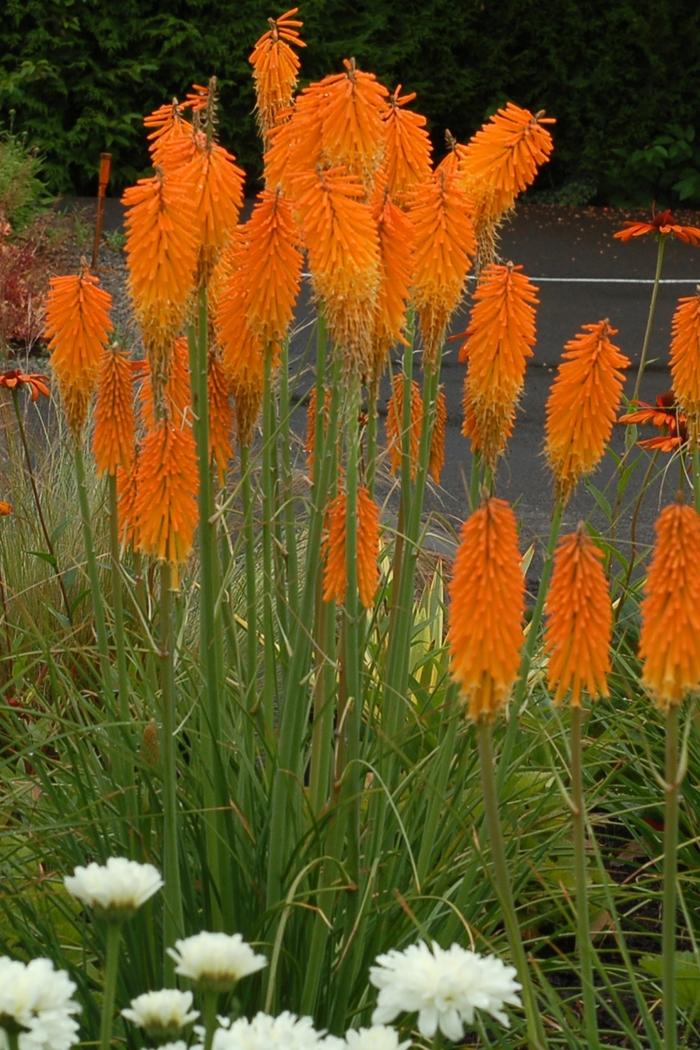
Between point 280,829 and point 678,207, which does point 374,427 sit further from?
point 678,207

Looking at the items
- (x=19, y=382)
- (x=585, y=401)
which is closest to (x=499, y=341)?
(x=585, y=401)

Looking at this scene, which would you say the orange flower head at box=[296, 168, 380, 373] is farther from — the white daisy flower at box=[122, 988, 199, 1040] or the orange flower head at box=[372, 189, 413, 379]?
the white daisy flower at box=[122, 988, 199, 1040]

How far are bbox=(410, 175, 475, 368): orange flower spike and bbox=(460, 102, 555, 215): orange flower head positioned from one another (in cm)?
15

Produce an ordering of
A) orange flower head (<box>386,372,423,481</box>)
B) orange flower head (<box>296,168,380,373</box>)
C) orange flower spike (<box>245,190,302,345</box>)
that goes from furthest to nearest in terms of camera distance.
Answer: orange flower head (<box>386,372,423,481</box>) < orange flower spike (<box>245,190,302,345</box>) < orange flower head (<box>296,168,380,373</box>)

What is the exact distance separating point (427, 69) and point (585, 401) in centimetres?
1369

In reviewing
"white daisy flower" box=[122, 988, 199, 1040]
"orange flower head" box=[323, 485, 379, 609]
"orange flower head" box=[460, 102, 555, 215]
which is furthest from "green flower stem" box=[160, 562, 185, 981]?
"orange flower head" box=[460, 102, 555, 215]

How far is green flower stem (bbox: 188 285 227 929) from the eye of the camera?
2438 mm

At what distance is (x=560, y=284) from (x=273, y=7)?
3.65 m

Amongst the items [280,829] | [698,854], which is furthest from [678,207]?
[280,829]

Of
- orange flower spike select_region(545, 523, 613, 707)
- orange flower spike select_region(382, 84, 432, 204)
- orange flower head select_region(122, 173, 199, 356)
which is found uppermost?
orange flower spike select_region(382, 84, 432, 204)

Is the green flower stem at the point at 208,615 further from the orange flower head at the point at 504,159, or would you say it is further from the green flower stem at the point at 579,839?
the green flower stem at the point at 579,839

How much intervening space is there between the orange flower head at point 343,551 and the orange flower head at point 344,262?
336 mm

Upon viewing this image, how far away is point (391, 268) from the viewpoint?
248 cm

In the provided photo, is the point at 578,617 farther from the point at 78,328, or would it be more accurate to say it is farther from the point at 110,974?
the point at 78,328
